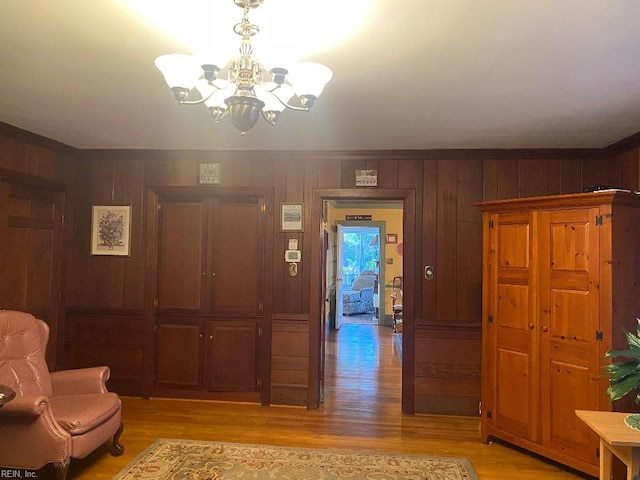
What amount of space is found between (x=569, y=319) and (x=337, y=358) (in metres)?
3.61

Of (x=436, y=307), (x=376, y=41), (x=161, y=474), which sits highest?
(x=376, y=41)

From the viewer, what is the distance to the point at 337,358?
19.9ft

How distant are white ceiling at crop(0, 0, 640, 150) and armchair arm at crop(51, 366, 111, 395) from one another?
1935 mm

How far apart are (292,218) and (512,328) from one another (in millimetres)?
2159

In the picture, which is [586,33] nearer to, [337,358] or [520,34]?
[520,34]

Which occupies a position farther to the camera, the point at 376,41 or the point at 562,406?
the point at 562,406

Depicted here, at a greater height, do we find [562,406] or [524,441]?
[562,406]

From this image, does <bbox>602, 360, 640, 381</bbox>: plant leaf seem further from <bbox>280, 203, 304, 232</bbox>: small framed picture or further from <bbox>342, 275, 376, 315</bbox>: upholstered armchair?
<bbox>342, 275, 376, 315</bbox>: upholstered armchair

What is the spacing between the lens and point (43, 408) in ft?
8.29

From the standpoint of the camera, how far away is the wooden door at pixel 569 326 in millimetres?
2852

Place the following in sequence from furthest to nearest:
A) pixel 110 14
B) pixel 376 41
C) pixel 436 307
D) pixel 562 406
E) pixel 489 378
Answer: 1. pixel 436 307
2. pixel 489 378
3. pixel 562 406
4. pixel 376 41
5. pixel 110 14

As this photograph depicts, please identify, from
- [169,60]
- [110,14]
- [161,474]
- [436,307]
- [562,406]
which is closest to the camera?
[169,60]

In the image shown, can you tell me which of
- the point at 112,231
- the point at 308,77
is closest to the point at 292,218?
the point at 112,231

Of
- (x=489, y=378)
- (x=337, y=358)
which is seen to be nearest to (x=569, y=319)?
(x=489, y=378)
